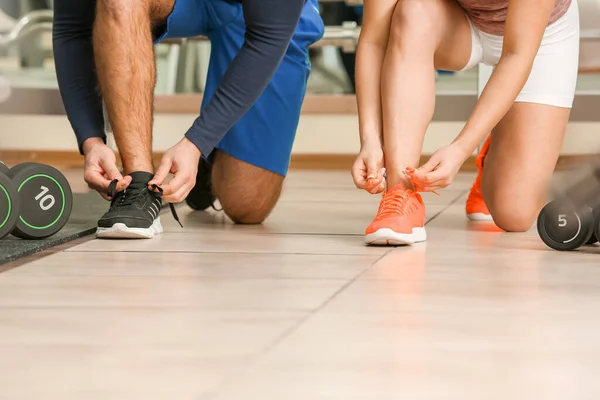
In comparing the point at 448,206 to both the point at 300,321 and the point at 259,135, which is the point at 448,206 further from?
the point at 300,321

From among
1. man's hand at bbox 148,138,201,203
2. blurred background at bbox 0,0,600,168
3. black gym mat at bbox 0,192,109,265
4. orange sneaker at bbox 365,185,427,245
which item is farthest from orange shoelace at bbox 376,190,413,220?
blurred background at bbox 0,0,600,168

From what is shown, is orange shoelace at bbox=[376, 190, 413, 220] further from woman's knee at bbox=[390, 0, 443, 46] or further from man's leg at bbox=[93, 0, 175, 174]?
man's leg at bbox=[93, 0, 175, 174]

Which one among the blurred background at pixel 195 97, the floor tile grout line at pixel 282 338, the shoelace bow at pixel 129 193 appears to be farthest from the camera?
the blurred background at pixel 195 97

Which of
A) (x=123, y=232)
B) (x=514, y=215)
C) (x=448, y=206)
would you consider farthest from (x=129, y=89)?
(x=448, y=206)

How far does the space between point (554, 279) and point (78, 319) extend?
2.27ft

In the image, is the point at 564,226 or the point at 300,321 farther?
the point at 564,226

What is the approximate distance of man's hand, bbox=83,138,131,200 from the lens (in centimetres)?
192

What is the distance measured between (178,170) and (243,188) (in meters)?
0.30

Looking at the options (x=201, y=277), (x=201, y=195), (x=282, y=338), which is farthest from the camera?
(x=201, y=195)

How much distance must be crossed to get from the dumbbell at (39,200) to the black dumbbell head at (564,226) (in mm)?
842

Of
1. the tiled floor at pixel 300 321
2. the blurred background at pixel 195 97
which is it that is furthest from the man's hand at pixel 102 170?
the blurred background at pixel 195 97

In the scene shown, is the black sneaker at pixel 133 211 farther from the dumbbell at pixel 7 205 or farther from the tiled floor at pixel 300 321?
the dumbbell at pixel 7 205

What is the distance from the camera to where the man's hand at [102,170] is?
75.8 inches

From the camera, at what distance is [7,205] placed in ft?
5.63
